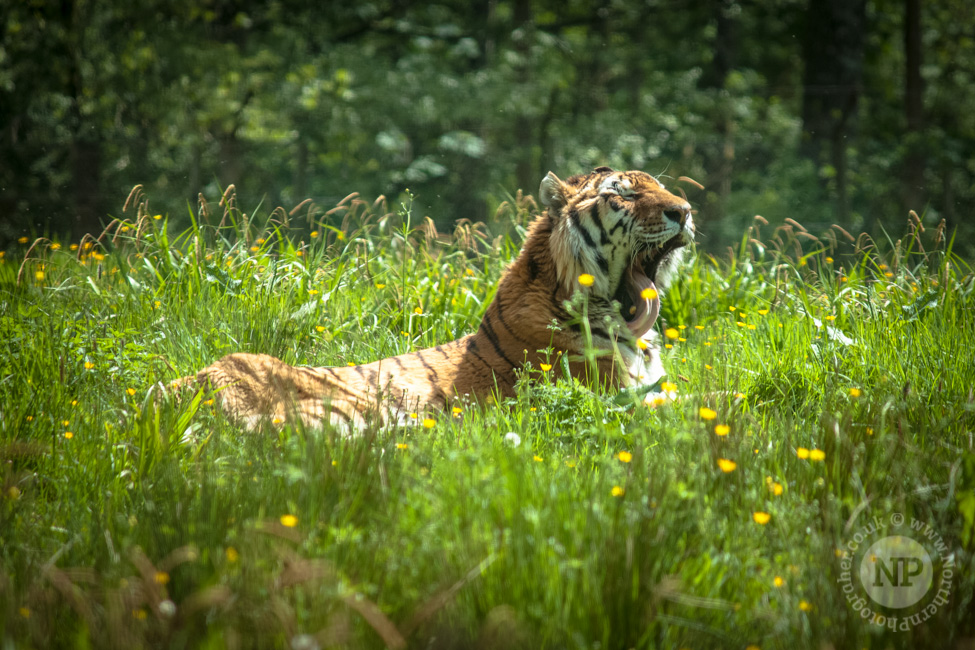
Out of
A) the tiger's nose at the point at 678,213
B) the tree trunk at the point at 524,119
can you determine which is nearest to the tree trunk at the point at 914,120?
the tree trunk at the point at 524,119

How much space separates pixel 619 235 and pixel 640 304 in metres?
0.37

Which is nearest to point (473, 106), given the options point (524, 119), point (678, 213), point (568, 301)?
point (524, 119)

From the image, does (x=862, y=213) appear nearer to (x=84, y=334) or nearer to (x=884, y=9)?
(x=884, y=9)

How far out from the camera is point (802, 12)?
16484 mm

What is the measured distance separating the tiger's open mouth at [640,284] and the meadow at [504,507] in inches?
13.4

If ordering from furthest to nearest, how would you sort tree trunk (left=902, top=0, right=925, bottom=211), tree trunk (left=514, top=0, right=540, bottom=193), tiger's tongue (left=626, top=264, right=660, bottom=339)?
tree trunk (left=514, top=0, right=540, bottom=193) → tree trunk (left=902, top=0, right=925, bottom=211) → tiger's tongue (left=626, top=264, right=660, bottom=339)

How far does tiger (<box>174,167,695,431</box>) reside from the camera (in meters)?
3.42

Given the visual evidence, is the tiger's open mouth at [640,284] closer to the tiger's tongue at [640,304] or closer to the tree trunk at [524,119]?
the tiger's tongue at [640,304]

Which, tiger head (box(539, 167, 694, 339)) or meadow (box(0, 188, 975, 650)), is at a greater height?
tiger head (box(539, 167, 694, 339))

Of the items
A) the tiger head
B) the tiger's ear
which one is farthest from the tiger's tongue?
the tiger's ear

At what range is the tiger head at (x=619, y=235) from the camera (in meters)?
3.57

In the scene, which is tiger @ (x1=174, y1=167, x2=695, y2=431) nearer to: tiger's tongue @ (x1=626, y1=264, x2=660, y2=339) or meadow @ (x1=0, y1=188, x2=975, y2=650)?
tiger's tongue @ (x1=626, y1=264, x2=660, y2=339)

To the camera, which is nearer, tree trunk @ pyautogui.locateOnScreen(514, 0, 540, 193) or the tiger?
the tiger

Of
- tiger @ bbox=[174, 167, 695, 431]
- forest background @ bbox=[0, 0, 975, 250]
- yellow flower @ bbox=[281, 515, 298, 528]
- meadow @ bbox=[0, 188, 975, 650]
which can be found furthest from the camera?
forest background @ bbox=[0, 0, 975, 250]
